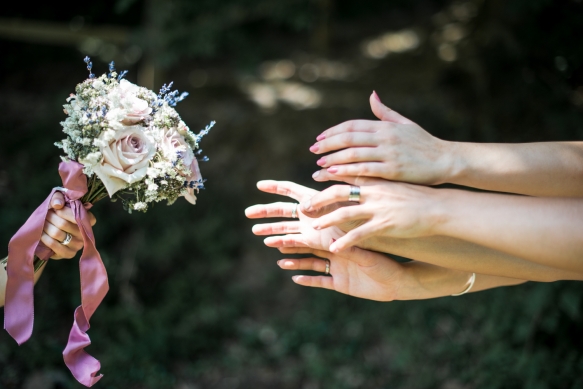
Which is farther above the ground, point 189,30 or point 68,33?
point 68,33

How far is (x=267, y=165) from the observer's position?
17.7 ft

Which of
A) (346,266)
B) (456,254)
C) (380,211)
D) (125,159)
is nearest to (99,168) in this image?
(125,159)

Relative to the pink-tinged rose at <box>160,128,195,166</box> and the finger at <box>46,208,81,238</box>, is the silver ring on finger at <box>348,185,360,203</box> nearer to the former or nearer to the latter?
the pink-tinged rose at <box>160,128,195,166</box>

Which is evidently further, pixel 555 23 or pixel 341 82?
pixel 341 82

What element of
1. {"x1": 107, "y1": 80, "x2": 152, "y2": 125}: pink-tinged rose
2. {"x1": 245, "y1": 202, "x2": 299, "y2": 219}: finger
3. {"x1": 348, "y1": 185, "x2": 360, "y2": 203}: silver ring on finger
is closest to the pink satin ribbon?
{"x1": 107, "y1": 80, "x2": 152, "y2": 125}: pink-tinged rose

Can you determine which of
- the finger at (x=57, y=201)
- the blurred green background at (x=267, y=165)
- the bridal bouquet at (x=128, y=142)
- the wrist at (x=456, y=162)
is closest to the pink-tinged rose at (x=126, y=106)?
the bridal bouquet at (x=128, y=142)

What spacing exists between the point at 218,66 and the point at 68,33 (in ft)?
5.12

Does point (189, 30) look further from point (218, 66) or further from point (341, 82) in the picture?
point (341, 82)

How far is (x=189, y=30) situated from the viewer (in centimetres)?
469

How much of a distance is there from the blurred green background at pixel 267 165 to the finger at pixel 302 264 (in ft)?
6.38

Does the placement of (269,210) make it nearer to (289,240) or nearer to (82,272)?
(289,240)

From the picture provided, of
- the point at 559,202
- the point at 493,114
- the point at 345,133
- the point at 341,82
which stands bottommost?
the point at 559,202

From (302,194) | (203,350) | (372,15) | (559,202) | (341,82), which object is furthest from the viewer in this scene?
(372,15)

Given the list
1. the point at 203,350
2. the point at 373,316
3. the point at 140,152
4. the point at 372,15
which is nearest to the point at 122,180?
the point at 140,152
